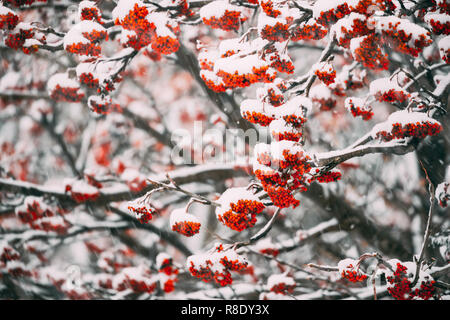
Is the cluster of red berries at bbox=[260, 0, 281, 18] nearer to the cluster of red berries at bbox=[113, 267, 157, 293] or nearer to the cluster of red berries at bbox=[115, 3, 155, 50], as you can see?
the cluster of red berries at bbox=[115, 3, 155, 50]

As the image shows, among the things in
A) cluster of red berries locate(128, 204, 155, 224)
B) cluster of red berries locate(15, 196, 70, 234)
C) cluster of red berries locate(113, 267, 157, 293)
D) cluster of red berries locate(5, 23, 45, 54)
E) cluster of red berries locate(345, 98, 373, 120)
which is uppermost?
cluster of red berries locate(5, 23, 45, 54)

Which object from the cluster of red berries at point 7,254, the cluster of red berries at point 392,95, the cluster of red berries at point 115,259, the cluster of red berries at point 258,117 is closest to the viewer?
the cluster of red berries at point 258,117

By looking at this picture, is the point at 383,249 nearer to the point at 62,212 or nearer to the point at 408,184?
the point at 408,184

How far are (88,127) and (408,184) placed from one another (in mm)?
3275

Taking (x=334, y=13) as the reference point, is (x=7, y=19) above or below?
below

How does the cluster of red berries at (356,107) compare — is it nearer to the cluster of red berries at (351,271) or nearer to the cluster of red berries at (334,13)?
the cluster of red berries at (334,13)

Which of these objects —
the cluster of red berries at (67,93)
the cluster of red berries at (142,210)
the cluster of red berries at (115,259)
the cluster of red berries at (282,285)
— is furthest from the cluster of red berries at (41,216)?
the cluster of red berries at (282,285)

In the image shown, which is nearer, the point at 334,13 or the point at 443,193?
the point at 334,13

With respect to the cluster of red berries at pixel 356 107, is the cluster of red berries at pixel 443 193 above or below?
below

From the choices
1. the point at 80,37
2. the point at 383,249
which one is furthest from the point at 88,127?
the point at 383,249

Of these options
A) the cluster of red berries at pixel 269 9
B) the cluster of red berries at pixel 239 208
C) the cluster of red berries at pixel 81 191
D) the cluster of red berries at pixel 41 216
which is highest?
the cluster of red berries at pixel 269 9

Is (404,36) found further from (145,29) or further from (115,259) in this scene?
(115,259)

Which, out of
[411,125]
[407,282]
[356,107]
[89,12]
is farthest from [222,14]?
[407,282]

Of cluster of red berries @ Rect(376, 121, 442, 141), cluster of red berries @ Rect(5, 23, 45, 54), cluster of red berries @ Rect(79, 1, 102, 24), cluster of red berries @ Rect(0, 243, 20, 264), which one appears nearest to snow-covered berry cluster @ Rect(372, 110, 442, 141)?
cluster of red berries @ Rect(376, 121, 442, 141)
